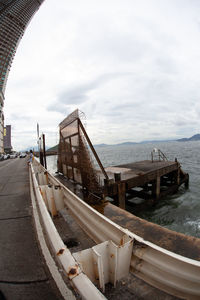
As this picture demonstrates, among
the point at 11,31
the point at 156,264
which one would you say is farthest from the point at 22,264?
the point at 11,31

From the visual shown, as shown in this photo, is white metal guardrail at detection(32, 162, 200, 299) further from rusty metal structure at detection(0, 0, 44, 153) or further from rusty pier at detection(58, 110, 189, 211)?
rusty metal structure at detection(0, 0, 44, 153)

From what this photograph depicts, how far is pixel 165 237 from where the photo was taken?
9.42ft

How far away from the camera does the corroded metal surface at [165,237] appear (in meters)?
2.48

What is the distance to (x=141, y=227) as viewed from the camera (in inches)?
131

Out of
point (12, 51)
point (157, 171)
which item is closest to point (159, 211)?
point (157, 171)

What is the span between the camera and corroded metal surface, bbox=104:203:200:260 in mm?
2485

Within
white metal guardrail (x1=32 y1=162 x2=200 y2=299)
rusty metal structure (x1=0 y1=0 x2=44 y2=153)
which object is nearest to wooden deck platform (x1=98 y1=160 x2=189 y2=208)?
white metal guardrail (x1=32 y1=162 x2=200 y2=299)

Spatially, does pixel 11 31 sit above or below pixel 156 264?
above

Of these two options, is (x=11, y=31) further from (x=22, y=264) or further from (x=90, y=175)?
(x=22, y=264)

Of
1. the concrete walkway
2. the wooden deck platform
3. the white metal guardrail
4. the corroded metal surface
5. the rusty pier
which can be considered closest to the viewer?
the white metal guardrail

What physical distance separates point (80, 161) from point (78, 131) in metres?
1.37

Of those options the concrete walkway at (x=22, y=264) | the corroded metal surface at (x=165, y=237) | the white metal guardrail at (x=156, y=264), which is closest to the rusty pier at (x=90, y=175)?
the corroded metal surface at (x=165, y=237)

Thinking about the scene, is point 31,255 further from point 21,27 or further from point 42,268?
point 21,27

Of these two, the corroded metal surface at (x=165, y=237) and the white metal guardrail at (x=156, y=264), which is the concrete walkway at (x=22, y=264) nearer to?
the white metal guardrail at (x=156, y=264)
